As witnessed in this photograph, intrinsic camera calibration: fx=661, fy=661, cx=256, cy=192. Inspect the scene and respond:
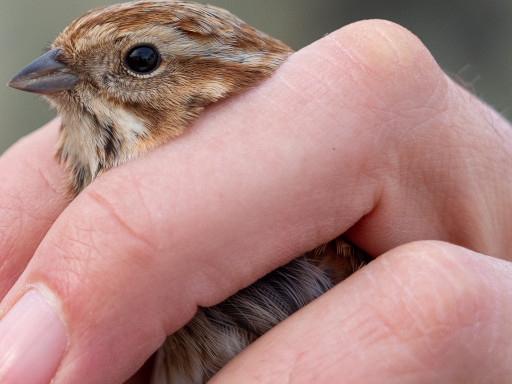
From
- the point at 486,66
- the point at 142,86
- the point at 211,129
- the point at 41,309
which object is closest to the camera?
the point at 41,309

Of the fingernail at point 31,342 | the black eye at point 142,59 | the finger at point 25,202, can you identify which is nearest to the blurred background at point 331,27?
the finger at point 25,202

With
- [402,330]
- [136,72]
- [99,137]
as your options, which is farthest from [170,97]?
[402,330]

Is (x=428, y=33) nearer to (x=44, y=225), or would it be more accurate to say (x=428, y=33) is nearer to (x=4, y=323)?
(x=44, y=225)

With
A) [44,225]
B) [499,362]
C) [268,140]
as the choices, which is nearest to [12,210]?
[44,225]

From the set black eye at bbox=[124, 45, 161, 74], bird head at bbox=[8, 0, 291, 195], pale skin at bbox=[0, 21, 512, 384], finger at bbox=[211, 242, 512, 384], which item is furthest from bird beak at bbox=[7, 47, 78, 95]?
finger at bbox=[211, 242, 512, 384]

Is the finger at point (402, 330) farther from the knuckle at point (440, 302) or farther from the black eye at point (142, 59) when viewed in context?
the black eye at point (142, 59)

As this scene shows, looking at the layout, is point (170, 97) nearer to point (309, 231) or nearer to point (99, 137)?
point (99, 137)
